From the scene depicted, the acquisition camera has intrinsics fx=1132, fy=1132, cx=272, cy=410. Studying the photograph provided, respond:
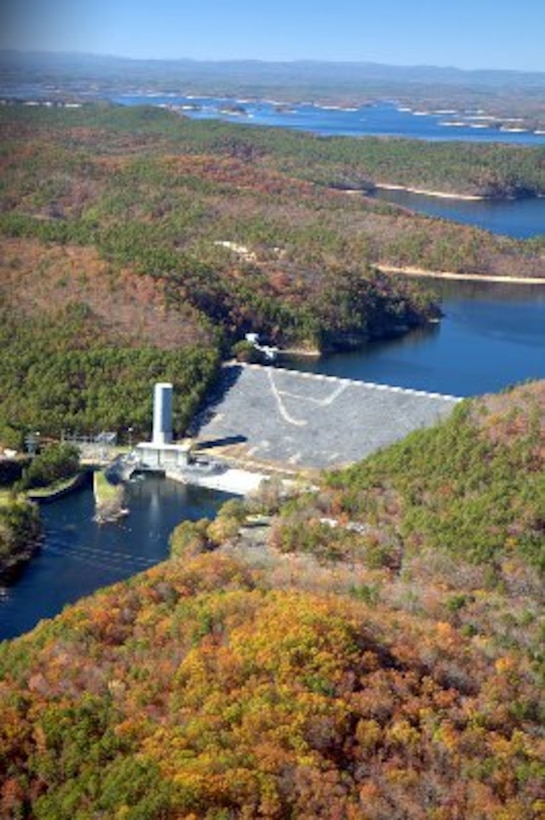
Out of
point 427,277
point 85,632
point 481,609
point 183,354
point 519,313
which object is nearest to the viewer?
point 85,632

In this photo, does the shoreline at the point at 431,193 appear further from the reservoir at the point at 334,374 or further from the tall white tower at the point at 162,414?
the tall white tower at the point at 162,414

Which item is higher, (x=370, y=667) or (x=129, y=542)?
(x=370, y=667)

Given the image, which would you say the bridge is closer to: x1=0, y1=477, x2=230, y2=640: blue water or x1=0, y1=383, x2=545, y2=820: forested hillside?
x1=0, y1=477, x2=230, y2=640: blue water

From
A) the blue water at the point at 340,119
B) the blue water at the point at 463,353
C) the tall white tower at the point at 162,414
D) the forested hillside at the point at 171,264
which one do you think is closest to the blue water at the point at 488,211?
the forested hillside at the point at 171,264

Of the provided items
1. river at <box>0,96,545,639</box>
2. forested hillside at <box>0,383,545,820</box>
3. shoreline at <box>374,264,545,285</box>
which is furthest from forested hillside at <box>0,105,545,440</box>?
forested hillside at <box>0,383,545,820</box>

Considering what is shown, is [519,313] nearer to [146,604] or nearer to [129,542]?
[129,542]

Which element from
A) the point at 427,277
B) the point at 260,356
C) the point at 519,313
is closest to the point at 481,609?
the point at 260,356

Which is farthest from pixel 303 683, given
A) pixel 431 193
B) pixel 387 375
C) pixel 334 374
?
pixel 431 193
